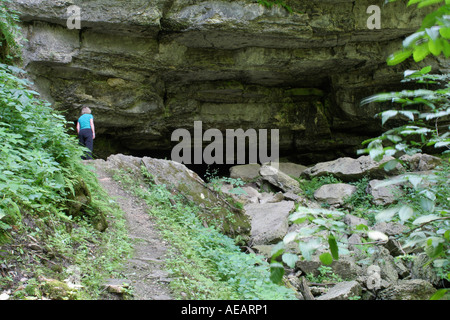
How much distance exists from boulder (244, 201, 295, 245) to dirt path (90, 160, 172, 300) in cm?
237

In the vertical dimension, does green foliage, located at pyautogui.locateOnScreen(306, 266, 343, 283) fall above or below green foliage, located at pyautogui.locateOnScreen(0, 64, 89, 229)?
below

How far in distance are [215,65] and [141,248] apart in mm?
8248

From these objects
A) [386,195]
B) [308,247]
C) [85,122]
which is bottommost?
[308,247]

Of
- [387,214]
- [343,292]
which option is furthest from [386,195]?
[387,214]

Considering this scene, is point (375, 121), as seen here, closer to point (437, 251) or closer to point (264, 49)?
point (264, 49)

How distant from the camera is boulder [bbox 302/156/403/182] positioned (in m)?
10.5

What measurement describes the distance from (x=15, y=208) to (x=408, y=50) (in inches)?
108

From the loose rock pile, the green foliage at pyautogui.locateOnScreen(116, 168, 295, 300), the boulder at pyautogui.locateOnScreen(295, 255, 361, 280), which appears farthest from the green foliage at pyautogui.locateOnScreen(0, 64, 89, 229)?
the boulder at pyautogui.locateOnScreen(295, 255, 361, 280)

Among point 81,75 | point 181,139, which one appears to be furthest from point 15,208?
point 181,139

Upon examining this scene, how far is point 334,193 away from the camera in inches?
396

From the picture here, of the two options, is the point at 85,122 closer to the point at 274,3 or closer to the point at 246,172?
the point at 274,3

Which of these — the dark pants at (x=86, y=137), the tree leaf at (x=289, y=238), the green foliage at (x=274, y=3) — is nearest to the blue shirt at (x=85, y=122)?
the dark pants at (x=86, y=137)
